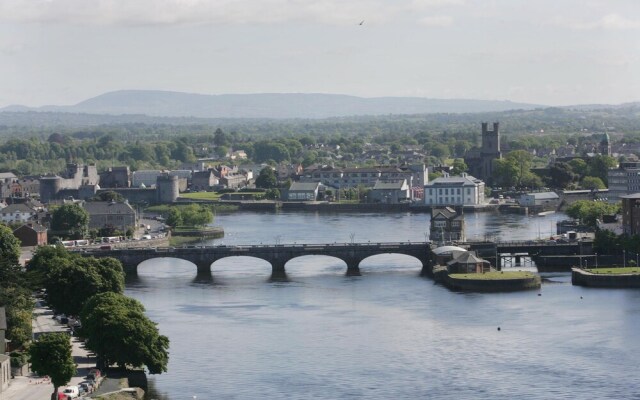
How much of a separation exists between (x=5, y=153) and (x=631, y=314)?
106 metres

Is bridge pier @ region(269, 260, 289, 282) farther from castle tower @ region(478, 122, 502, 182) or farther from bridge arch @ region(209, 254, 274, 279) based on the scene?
castle tower @ region(478, 122, 502, 182)

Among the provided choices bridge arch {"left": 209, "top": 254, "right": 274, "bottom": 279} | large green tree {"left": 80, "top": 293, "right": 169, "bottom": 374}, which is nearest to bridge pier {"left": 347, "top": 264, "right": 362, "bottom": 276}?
bridge arch {"left": 209, "top": 254, "right": 274, "bottom": 279}

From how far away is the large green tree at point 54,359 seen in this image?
29.7 m

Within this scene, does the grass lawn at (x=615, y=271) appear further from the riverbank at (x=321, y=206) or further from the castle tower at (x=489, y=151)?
the castle tower at (x=489, y=151)

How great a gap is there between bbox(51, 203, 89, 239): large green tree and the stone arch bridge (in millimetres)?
10447

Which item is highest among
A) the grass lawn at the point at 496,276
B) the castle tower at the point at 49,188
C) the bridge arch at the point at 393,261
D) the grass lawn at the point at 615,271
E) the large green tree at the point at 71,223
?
the castle tower at the point at 49,188

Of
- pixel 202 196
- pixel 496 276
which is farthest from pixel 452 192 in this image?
pixel 496 276

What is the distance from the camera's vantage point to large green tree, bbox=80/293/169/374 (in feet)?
105

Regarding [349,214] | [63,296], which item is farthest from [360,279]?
[349,214]

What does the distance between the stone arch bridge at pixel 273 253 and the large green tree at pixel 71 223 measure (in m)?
10.4

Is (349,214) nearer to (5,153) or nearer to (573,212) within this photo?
(573,212)

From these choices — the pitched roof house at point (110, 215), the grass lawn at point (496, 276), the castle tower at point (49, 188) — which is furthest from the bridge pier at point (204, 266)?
the castle tower at point (49, 188)

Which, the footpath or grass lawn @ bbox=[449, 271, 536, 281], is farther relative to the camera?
grass lawn @ bbox=[449, 271, 536, 281]

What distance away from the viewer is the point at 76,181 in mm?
92188
